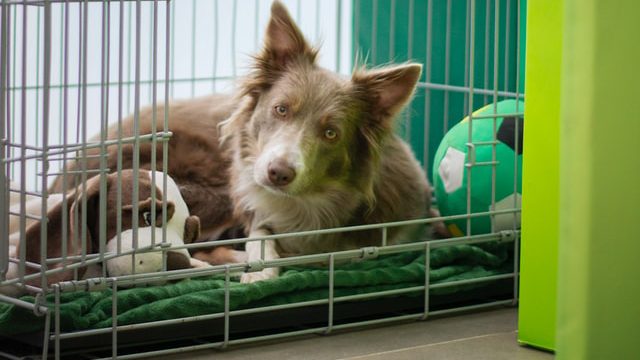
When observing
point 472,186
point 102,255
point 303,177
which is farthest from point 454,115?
point 102,255

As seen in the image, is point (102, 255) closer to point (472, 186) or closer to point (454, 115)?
point (472, 186)

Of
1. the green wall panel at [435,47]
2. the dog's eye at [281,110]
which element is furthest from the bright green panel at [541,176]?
the green wall panel at [435,47]

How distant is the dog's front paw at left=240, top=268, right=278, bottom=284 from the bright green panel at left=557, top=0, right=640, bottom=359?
→ 101 centimetres

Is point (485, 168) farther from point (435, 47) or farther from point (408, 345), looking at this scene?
point (435, 47)

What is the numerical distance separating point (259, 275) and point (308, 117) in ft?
1.59

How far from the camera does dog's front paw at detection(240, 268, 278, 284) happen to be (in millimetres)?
2781

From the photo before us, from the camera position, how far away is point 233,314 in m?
2.54

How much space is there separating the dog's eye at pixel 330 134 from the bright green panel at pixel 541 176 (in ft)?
1.98

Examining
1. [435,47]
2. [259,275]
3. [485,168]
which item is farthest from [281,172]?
[435,47]

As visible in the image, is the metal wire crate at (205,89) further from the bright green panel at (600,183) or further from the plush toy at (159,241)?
the bright green panel at (600,183)

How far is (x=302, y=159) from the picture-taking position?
2898mm

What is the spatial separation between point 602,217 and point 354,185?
1.30 metres

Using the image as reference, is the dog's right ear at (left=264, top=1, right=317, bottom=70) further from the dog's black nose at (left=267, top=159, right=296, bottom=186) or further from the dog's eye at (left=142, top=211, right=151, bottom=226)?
the dog's eye at (left=142, top=211, right=151, bottom=226)

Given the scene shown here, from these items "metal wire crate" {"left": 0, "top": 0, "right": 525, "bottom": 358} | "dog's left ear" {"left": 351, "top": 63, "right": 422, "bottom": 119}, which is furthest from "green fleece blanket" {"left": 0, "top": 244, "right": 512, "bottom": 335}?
"dog's left ear" {"left": 351, "top": 63, "right": 422, "bottom": 119}
